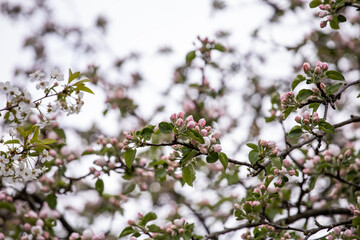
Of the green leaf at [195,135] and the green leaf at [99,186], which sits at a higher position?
the green leaf at [99,186]

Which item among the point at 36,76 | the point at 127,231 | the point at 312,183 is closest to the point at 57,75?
the point at 36,76

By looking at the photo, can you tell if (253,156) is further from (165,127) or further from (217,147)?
(165,127)

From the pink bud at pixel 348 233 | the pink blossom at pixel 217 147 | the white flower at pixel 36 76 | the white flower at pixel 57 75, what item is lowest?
the pink bud at pixel 348 233

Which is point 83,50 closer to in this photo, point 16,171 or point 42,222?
point 42,222

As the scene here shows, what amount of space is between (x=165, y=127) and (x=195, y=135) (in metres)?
0.14

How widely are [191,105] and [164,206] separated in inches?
53.3

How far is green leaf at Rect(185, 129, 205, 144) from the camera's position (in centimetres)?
166

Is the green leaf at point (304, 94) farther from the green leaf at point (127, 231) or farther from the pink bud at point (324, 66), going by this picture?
the green leaf at point (127, 231)

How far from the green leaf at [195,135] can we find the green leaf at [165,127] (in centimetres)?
8

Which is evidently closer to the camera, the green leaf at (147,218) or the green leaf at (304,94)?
the green leaf at (304,94)

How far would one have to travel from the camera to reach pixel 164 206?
4.48m

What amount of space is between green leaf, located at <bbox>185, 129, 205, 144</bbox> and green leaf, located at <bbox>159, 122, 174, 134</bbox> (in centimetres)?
8

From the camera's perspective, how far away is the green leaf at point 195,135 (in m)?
1.66

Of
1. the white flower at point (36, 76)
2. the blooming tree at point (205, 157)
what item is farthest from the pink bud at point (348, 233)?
the white flower at point (36, 76)
